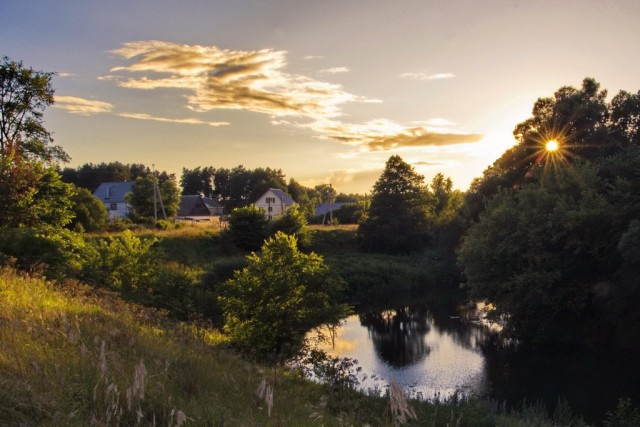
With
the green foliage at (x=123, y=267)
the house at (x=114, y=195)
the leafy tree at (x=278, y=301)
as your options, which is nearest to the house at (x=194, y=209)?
the house at (x=114, y=195)

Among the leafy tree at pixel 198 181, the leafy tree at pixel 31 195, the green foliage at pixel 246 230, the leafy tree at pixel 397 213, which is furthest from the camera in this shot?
the leafy tree at pixel 198 181

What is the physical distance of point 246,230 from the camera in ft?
141

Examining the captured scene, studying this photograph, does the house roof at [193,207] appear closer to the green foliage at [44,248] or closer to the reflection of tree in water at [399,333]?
the reflection of tree in water at [399,333]

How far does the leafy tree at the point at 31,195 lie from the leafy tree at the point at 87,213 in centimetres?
1768

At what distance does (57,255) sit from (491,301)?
64.2 feet

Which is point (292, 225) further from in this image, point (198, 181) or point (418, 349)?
point (198, 181)

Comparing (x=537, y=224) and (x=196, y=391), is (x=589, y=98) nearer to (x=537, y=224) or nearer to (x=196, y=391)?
(x=537, y=224)

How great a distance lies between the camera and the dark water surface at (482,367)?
1727 centimetres

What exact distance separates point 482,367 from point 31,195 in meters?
19.6

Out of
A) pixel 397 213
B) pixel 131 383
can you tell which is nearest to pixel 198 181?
pixel 397 213


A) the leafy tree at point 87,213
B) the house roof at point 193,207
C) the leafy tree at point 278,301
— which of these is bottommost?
the leafy tree at point 278,301

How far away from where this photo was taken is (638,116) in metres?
31.1

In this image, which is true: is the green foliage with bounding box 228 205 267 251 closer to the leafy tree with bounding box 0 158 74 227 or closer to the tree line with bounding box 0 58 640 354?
the tree line with bounding box 0 58 640 354

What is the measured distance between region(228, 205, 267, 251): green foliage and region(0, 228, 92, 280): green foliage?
2434 centimetres
